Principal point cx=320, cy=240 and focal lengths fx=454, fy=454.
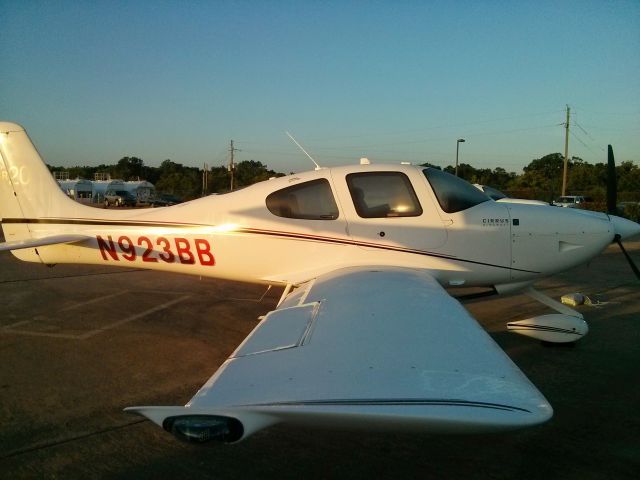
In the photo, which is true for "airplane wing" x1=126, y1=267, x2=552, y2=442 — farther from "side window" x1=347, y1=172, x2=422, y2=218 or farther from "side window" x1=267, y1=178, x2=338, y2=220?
"side window" x1=267, y1=178, x2=338, y2=220

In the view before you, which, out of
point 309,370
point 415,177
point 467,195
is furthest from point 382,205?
point 309,370

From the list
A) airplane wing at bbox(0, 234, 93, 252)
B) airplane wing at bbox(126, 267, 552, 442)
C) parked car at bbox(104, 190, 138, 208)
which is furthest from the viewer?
parked car at bbox(104, 190, 138, 208)

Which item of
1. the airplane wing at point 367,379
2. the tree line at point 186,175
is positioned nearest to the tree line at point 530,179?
the tree line at point 186,175

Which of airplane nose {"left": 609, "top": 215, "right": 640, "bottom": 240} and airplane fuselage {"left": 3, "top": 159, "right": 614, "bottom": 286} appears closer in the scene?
airplane fuselage {"left": 3, "top": 159, "right": 614, "bottom": 286}

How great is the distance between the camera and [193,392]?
14.1ft

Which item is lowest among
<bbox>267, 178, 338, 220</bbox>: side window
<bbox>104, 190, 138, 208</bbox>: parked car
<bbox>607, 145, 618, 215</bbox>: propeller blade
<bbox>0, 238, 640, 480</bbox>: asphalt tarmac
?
<bbox>0, 238, 640, 480</bbox>: asphalt tarmac

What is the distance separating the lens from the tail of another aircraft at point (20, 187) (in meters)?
6.29

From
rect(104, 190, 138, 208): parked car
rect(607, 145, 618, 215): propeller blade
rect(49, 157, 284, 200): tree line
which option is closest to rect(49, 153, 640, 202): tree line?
rect(49, 157, 284, 200): tree line

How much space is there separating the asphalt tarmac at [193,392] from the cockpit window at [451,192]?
1851 mm

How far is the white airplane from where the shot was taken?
2.41m

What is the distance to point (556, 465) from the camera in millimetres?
3080

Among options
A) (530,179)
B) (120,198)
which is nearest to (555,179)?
(530,179)

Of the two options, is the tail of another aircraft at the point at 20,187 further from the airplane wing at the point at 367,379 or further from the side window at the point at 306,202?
the airplane wing at the point at 367,379

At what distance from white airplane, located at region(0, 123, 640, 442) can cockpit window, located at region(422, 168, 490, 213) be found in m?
0.02
